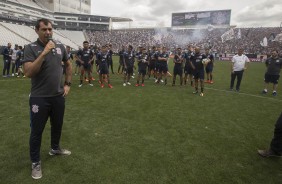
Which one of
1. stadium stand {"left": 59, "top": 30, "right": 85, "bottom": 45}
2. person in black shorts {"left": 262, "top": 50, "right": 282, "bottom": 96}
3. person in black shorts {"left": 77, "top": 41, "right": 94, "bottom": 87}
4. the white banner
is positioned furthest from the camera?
stadium stand {"left": 59, "top": 30, "right": 85, "bottom": 45}

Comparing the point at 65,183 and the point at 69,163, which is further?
the point at 69,163

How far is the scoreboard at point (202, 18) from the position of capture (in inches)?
2281

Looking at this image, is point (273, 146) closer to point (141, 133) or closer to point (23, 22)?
point (141, 133)

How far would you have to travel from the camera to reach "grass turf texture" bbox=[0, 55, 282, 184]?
391 cm

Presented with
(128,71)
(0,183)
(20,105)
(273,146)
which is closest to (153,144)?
(273,146)

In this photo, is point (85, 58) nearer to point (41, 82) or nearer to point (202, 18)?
point (41, 82)

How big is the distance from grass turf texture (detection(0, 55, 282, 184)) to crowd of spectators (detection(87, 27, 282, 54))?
129ft

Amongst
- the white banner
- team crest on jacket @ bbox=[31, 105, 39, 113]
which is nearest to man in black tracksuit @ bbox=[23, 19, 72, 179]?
team crest on jacket @ bbox=[31, 105, 39, 113]

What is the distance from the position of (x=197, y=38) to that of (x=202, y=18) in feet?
18.0

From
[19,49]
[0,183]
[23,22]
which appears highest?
[23,22]

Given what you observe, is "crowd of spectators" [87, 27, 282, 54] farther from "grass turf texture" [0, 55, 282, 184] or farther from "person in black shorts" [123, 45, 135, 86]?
"grass turf texture" [0, 55, 282, 184]

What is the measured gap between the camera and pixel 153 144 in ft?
16.8

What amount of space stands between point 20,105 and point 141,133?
192 inches

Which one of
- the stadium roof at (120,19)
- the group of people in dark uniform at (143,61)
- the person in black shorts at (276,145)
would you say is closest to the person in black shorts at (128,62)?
the group of people in dark uniform at (143,61)
